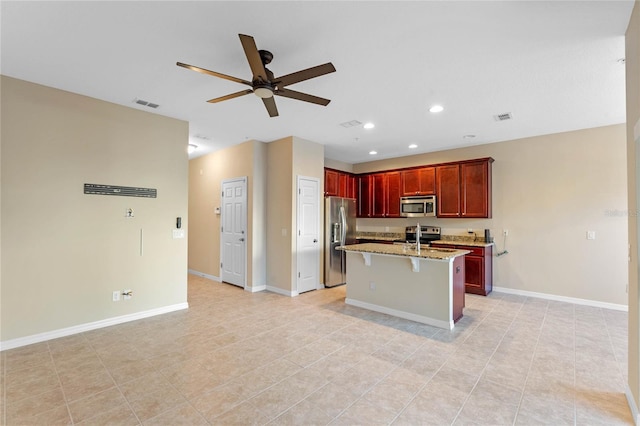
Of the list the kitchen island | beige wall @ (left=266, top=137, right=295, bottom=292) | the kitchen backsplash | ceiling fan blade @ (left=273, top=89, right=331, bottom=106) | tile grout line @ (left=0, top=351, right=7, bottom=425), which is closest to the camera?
tile grout line @ (left=0, top=351, right=7, bottom=425)

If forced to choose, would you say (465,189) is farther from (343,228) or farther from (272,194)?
(272,194)

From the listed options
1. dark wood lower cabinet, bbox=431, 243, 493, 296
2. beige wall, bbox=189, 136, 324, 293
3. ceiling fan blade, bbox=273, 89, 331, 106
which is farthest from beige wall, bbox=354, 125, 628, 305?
ceiling fan blade, bbox=273, 89, 331, 106

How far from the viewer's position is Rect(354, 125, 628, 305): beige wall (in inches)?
174

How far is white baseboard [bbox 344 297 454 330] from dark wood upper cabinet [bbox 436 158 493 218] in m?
2.59

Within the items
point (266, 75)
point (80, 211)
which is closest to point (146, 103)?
point (80, 211)

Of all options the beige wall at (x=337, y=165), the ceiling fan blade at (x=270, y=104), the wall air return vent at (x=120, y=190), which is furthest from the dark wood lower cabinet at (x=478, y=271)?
the wall air return vent at (x=120, y=190)

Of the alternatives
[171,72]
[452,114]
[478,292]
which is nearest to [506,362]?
[478,292]

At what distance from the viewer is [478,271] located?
16.6ft

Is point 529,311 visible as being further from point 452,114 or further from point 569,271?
point 452,114

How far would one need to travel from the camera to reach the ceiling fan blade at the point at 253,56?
188 centimetres

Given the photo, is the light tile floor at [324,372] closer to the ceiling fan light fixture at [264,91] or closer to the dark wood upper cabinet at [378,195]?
the ceiling fan light fixture at [264,91]

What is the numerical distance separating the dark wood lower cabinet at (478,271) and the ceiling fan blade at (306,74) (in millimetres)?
4275

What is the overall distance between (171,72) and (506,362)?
425cm

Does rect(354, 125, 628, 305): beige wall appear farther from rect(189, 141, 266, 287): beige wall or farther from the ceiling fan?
the ceiling fan
